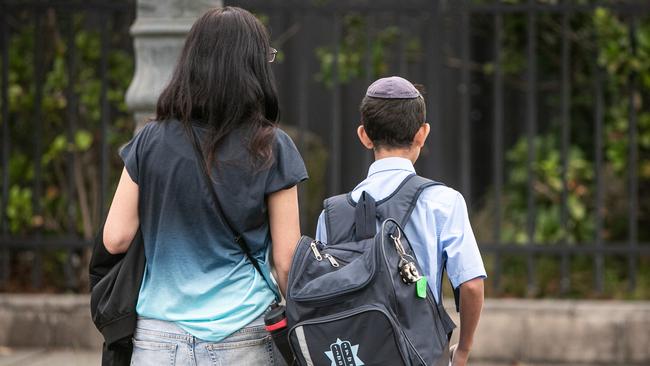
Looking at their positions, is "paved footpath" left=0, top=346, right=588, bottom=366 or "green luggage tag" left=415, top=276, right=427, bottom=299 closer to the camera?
"green luggage tag" left=415, top=276, right=427, bottom=299

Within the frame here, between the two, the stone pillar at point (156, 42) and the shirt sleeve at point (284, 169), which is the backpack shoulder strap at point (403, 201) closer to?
the shirt sleeve at point (284, 169)

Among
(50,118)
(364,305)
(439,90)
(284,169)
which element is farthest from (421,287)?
(50,118)

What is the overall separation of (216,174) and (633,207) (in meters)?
4.30

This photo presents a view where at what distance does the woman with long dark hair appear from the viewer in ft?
8.85

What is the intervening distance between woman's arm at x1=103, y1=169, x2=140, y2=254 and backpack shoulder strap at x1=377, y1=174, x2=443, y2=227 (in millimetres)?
666

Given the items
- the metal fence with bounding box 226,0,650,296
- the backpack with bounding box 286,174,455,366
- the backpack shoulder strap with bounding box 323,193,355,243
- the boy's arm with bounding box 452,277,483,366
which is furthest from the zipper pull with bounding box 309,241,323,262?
the metal fence with bounding box 226,0,650,296

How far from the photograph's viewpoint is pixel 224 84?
2.72 metres

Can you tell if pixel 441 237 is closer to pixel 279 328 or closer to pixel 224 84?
pixel 279 328

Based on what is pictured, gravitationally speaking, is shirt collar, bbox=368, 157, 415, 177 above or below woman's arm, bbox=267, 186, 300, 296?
above

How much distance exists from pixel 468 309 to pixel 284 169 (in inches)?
25.6

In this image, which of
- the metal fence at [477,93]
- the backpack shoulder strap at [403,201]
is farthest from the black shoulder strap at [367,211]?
the metal fence at [477,93]

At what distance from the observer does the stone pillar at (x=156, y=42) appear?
13.9 feet

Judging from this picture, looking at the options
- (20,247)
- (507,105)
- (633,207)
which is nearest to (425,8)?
(633,207)

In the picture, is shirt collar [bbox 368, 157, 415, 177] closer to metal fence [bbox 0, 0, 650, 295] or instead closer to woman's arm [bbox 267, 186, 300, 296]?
woman's arm [bbox 267, 186, 300, 296]
